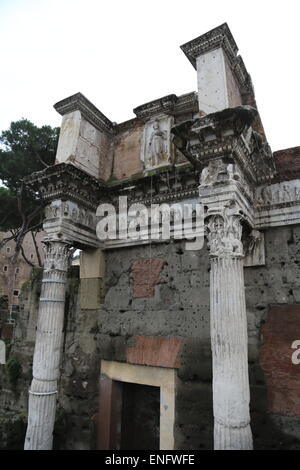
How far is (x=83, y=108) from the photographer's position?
215 inches

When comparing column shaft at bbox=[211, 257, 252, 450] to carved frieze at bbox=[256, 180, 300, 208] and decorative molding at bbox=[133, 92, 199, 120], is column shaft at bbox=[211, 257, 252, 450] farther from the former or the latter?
decorative molding at bbox=[133, 92, 199, 120]

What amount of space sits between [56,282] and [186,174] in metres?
2.67

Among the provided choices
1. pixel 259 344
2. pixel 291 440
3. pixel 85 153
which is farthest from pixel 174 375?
pixel 85 153

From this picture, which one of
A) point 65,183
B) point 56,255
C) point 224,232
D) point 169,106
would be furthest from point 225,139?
point 56,255

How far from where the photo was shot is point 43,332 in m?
4.59

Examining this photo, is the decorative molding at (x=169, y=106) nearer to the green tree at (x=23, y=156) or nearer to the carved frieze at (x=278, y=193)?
the carved frieze at (x=278, y=193)

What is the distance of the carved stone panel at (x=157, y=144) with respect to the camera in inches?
210

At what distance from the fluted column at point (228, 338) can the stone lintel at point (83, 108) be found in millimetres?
3394

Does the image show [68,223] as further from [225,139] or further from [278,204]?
[278,204]

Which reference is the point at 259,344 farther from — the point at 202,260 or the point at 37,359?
the point at 37,359

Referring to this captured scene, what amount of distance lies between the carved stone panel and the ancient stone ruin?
3 centimetres

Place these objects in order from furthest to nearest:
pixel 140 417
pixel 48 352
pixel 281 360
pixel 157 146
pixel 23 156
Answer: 1. pixel 23 156
2. pixel 157 146
3. pixel 140 417
4. pixel 48 352
5. pixel 281 360

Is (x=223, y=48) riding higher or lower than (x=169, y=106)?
lower

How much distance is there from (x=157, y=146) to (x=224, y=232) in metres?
2.61
